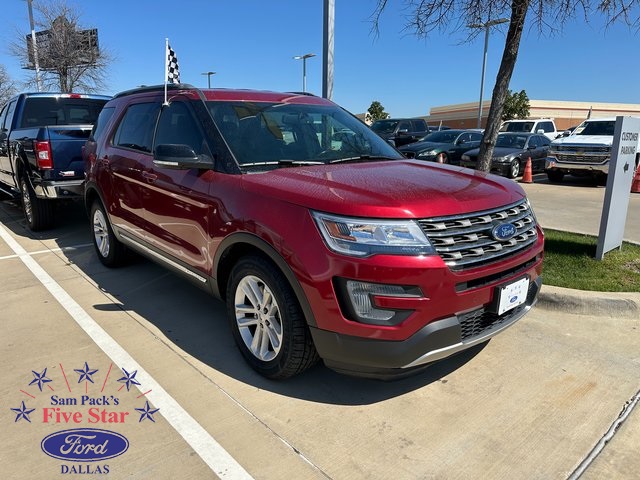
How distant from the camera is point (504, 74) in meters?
5.62

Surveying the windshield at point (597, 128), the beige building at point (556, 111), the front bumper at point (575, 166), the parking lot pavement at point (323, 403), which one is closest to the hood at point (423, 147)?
the front bumper at point (575, 166)

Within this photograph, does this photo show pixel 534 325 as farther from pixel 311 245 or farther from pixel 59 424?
pixel 59 424

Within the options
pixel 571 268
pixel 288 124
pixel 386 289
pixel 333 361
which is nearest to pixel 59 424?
pixel 333 361

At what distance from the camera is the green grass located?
4.40 metres

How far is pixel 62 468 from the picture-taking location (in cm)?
235

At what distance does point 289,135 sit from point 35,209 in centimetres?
520

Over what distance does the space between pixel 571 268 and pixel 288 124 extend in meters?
3.30

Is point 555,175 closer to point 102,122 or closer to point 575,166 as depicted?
point 575,166

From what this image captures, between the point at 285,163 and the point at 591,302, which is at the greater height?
the point at 285,163

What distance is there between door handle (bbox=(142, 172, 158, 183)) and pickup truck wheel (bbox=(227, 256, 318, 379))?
134cm

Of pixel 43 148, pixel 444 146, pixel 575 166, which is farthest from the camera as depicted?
pixel 444 146

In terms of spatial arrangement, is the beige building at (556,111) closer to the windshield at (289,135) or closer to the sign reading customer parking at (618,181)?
the sign reading customer parking at (618,181)

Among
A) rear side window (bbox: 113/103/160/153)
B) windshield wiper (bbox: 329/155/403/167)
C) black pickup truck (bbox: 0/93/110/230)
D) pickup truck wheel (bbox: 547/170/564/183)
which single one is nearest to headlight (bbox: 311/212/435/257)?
windshield wiper (bbox: 329/155/403/167)

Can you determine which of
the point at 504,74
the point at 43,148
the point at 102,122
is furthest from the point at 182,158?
the point at 504,74
